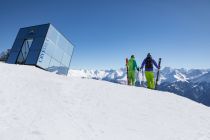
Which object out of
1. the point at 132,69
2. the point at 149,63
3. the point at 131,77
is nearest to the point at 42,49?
the point at 132,69

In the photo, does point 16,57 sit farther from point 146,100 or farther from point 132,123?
point 132,123

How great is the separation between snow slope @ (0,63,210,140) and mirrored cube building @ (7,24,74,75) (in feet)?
40.7

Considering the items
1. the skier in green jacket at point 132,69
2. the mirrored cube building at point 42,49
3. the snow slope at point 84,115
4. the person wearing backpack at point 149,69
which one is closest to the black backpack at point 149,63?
the person wearing backpack at point 149,69

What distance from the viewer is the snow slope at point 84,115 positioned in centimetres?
502

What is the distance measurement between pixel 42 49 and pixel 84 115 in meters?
15.9

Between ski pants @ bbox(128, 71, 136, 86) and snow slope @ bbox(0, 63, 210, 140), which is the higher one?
ski pants @ bbox(128, 71, 136, 86)

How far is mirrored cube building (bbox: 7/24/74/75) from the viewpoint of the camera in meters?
21.1

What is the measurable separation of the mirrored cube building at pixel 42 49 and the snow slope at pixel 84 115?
12408 mm

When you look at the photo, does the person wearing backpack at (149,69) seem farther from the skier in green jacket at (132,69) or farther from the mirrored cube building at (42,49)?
the mirrored cube building at (42,49)

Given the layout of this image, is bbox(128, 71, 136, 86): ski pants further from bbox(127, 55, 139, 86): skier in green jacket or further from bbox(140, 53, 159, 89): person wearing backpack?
bbox(140, 53, 159, 89): person wearing backpack

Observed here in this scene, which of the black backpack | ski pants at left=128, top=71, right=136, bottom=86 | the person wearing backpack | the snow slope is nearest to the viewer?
the snow slope

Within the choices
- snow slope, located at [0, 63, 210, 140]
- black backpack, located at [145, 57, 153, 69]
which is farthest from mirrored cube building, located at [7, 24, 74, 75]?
snow slope, located at [0, 63, 210, 140]

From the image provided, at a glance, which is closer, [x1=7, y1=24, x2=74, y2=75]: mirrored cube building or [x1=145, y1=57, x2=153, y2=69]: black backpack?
[x1=145, y1=57, x2=153, y2=69]: black backpack

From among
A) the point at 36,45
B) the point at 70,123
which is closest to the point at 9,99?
the point at 70,123
